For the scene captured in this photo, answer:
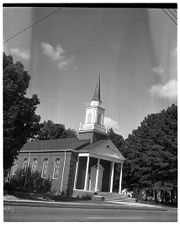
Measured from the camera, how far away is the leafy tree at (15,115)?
10461 millimetres

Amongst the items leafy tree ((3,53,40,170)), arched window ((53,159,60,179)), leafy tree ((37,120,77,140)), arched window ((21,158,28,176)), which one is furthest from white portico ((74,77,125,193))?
leafy tree ((3,53,40,170))

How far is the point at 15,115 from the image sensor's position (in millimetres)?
11711

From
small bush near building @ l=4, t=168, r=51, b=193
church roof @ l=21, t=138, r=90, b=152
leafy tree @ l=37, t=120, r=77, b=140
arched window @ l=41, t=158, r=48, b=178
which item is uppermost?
church roof @ l=21, t=138, r=90, b=152

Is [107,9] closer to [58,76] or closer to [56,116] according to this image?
[58,76]

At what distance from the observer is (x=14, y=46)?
6270 millimetres

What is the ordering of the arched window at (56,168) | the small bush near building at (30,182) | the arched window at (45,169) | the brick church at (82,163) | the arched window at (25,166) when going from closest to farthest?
the brick church at (82,163), the small bush near building at (30,182), the arched window at (56,168), the arched window at (45,169), the arched window at (25,166)

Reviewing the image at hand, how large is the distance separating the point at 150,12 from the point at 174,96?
60.5 inches

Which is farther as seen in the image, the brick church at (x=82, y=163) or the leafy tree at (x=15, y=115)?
the brick church at (x=82, y=163)

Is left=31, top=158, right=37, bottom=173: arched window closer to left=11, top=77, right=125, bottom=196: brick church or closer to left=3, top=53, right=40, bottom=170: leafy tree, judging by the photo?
left=11, top=77, right=125, bottom=196: brick church

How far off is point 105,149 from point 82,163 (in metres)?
1.87

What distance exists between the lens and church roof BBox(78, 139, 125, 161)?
69.7 ft

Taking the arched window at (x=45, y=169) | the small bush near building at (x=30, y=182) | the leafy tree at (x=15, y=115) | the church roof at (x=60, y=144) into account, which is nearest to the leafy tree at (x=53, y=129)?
the leafy tree at (x=15, y=115)

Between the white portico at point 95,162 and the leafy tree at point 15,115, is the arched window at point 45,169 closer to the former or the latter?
the white portico at point 95,162

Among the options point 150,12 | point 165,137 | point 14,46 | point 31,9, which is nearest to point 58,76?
point 14,46
